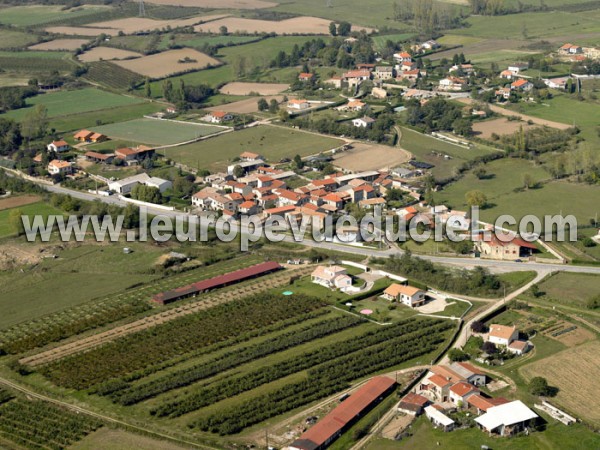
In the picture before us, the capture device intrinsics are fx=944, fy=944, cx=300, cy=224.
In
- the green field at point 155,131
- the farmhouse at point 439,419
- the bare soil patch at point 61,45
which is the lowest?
the farmhouse at point 439,419

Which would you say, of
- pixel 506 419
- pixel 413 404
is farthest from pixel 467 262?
pixel 506 419

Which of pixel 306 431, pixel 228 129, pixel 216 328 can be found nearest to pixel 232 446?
pixel 306 431

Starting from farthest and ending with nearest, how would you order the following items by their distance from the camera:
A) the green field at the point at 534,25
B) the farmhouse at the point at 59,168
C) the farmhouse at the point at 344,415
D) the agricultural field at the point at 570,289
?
the green field at the point at 534,25
the farmhouse at the point at 59,168
the agricultural field at the point at 570,289
the farmhouse at the point at 344,415

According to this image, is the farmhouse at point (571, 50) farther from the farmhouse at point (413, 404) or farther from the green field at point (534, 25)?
the farmhouse at point (413, 404)

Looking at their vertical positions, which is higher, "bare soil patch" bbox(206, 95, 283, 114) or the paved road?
"bare soil patch" bbox(206, 95, 283, 114)

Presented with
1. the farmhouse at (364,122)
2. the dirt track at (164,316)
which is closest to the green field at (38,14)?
the farmhouse at (364,122)

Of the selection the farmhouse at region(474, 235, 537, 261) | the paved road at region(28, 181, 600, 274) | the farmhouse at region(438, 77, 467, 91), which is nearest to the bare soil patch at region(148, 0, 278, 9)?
the farmhouse at region(438, 77, 467, 91)

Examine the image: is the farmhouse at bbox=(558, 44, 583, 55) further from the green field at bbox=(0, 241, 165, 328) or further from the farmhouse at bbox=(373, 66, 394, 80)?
the green field at bbox=(0, 241, 165, 328)
